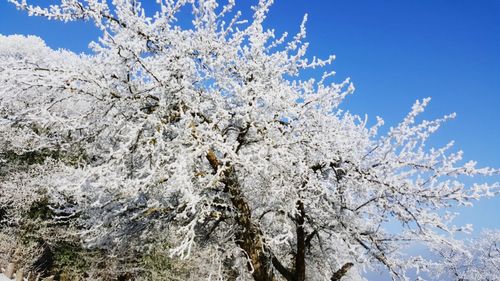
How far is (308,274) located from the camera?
36.0ft

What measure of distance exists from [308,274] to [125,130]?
6327 mm

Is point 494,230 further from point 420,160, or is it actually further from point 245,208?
point 245,208

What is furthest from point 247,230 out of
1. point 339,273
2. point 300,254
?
point 339,273

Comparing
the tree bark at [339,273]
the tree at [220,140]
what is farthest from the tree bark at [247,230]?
the tree bark at [339,273]

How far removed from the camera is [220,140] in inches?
257

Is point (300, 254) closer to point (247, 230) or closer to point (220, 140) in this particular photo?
point (247, 230)

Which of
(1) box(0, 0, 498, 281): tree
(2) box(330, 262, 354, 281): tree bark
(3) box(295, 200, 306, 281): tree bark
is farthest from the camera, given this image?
(2) box(330, 262, 354, 281): tree bark

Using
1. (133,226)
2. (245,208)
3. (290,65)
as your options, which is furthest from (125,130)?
(290,65)

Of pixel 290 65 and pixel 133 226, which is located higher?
pixel 290 65

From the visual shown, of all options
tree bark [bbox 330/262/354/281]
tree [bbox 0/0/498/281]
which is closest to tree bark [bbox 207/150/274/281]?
tree [bbox 0/0/498/281]

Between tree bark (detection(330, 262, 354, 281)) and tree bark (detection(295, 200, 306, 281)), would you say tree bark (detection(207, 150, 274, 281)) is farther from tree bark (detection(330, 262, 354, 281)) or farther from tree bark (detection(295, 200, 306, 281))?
tree bark (detection(330, 262, 354, 281))

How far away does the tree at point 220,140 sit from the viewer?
6.72 m

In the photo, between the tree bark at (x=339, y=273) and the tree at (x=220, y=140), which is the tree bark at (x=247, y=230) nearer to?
the tree at (x=220, y=140)

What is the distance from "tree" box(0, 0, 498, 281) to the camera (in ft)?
22.1
